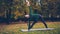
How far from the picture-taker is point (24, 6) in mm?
10047

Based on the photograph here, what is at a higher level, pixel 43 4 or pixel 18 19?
pixel 43 4

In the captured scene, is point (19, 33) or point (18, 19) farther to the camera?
→ point (18, 19)

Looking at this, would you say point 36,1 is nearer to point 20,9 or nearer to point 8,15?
point 20,9

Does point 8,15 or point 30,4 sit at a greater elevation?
point 30,4

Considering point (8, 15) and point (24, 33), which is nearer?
point (24, 33)

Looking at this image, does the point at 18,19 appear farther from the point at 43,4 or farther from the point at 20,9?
the point at 43,4

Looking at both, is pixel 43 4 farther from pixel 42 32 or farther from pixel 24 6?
pixel 42 32

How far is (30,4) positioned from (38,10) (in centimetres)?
70

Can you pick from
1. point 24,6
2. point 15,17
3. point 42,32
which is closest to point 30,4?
point 24,6

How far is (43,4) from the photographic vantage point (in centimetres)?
1045

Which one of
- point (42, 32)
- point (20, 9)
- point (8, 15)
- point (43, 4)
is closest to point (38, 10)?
point (43, 4)

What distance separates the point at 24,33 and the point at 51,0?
3.81 m

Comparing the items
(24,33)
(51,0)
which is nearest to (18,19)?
(51,0)

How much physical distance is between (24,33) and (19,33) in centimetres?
21
